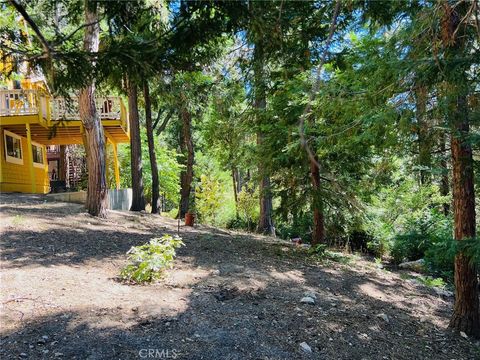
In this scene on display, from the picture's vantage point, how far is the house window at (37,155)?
53.1 ft

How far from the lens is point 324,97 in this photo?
4.99m

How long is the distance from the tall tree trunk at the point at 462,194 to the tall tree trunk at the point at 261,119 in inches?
80.9

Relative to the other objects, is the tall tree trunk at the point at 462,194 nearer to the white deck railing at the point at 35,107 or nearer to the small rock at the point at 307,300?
the small rock at the point at 307,300

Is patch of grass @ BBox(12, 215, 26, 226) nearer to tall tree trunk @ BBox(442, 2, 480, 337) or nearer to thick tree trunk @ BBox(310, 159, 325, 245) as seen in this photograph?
thick tree trunk @ BBox(310, 159, 325, 245)

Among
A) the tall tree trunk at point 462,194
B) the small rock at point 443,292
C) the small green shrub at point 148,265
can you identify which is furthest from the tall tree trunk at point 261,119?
the small rock at point 443,292

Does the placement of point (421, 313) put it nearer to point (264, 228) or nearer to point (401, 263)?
point (401, 263)

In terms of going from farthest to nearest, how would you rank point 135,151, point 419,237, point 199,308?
point 135,151, point 419,237, point 199,308

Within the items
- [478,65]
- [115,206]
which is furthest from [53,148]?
[478,65]

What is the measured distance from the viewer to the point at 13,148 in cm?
1414

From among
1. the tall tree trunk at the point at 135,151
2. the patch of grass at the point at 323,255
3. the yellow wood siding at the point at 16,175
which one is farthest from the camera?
the yellow wood siding at the point at 16,175

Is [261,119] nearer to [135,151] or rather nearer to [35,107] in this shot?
[135,151]

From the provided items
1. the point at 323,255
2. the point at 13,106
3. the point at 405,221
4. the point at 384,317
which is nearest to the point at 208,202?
the point at 13,106

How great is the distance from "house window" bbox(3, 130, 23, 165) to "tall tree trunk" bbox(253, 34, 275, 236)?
30.8 feet

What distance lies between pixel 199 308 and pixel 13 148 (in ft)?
43.3
